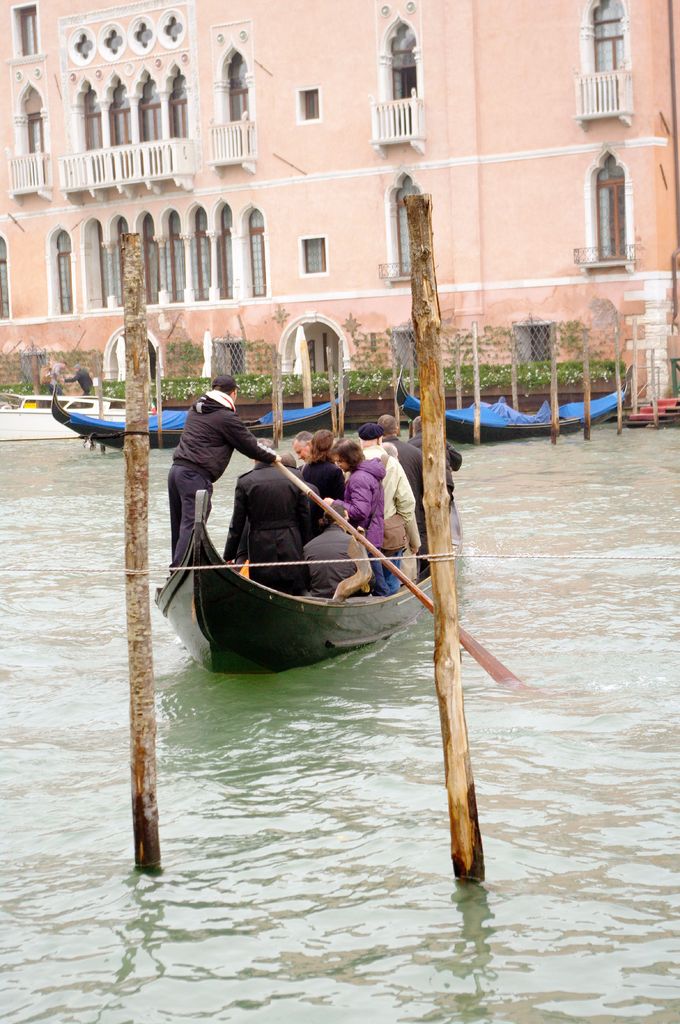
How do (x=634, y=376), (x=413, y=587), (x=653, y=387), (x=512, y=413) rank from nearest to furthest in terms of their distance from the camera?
(x=413, y=587), (x=512, y=413), (x=653, y=387), (x=634, y=376)

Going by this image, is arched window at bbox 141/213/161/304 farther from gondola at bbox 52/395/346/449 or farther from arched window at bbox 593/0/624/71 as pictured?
arched window at bbox 593/0/624/71

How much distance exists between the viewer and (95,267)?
2681cm

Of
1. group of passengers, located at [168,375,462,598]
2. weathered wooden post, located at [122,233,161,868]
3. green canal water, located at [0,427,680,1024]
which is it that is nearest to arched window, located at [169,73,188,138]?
green canal water, located at [0,427,680,1024]

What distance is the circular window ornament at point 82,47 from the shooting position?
85.6 feet

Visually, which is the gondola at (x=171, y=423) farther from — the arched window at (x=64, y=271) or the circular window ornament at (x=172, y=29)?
the circular window ornament at (x=172, y=29)

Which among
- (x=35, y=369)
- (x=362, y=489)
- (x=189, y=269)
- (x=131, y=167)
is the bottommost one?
(x=362, y=489)

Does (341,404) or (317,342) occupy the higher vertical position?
(317,342)

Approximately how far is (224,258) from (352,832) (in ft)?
69.4

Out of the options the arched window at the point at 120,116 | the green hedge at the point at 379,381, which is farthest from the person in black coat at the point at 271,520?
the arched window at the point at 120,116

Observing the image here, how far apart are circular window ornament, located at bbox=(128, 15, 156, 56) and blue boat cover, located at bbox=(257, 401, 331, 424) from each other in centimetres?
698

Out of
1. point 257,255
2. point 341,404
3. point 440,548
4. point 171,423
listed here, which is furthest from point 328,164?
point 440,548

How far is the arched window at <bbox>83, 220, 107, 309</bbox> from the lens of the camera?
26.8m

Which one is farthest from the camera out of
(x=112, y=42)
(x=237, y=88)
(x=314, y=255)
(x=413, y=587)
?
(x=112, y=42)

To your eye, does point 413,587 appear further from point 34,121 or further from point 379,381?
point 34,121
